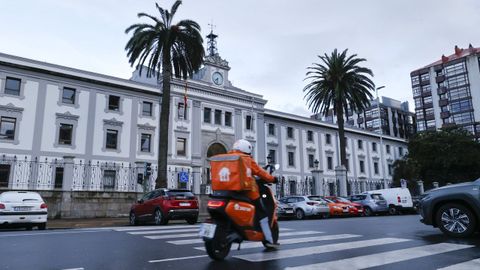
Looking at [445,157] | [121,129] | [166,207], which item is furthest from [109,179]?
[445,157]

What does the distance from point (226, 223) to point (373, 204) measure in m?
23.7

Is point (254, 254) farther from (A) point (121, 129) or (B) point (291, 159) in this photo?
(B) point (291, 159)

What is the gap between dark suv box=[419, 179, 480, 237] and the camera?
8.16 m

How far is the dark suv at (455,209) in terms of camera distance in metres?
8.16

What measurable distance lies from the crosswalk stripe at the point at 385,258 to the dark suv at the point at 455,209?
141 centimetres

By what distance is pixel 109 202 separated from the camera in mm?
21516

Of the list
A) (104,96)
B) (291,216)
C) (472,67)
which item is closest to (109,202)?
(291,216)

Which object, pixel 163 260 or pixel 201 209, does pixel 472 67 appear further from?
pixel 163 260

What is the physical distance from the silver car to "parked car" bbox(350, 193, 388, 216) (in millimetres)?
4865

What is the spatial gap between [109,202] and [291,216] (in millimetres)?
11112

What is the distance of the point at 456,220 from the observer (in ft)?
27.7

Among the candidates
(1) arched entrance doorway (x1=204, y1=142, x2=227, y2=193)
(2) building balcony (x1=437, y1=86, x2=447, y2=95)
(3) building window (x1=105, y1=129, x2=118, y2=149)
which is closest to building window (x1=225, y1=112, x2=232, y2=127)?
(1) arched entrance doorway (x1=204, y1=142, x2=227, y2=193)

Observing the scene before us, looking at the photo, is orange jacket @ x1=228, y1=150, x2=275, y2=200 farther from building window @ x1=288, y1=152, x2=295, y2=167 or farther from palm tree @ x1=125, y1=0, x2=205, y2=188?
building window @ x1=288, y1=152, x2=295, y2=167

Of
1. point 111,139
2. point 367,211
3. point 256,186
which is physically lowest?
point 367,211
